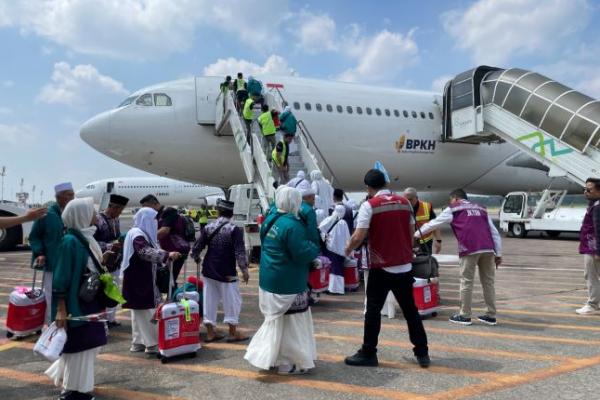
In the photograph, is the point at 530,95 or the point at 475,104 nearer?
the point at 530,95

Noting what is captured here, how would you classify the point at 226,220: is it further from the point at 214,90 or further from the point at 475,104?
the point at 475,104

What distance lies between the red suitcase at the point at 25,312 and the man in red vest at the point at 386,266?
3.58 m

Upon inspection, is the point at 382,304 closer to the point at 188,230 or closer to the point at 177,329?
the point at 177,329

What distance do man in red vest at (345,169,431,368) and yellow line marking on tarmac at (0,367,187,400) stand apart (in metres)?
1.73

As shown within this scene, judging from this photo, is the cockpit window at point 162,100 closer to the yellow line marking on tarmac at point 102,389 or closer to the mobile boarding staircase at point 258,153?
the mobile boarding staircase at point 258,153

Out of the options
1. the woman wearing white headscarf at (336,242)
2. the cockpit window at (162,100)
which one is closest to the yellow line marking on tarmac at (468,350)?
the woman wearing white headscarf at (336,242)

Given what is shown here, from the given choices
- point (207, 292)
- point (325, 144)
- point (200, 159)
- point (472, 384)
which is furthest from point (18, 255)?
point (472, 384)

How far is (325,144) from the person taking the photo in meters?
15.6

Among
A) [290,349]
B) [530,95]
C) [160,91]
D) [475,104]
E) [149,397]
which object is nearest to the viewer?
[149,397]

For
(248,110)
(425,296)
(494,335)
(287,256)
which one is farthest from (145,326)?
(248,110)

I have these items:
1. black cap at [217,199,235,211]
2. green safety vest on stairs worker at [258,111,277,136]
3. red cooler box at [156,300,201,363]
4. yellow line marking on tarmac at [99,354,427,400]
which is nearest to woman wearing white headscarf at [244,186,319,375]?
yellow line marking on tarmac at [99,354,427,400]

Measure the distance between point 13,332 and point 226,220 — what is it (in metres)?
2.75

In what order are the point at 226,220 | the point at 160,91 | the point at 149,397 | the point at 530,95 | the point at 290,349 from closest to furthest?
the point at 149,397
the point at 290,349
the point at 226,220
the point at 160,91
the point at 530,95

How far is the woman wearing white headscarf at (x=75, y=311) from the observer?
3586 mm
